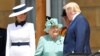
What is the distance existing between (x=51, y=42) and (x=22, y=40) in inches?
16.6

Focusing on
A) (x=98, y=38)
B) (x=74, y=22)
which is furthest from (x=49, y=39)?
(x=98, y=38)

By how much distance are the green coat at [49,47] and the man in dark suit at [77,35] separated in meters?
0.24

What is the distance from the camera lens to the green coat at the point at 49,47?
21.4 ft

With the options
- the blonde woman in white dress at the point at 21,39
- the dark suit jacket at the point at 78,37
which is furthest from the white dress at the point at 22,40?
the dark suit jacket at the point at 78,37

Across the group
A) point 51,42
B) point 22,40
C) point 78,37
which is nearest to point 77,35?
point 78,37

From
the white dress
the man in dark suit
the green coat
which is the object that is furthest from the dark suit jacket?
the white dress

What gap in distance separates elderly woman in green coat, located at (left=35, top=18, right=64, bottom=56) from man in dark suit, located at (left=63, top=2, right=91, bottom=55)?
0.25 meters

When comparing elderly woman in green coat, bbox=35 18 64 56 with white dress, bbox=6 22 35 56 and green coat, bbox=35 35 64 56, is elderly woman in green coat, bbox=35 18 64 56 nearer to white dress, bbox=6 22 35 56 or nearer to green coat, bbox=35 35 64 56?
green coat, bbox=35 35 64 56

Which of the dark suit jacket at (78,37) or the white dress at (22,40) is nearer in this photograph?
the dark suit jacket at (78,37)

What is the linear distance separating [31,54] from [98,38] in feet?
7.78

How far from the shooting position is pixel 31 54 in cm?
657

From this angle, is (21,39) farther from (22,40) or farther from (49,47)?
(49,47)

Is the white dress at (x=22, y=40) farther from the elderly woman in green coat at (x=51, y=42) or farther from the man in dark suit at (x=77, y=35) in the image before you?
the man in dark suit at (x=77, y=35)

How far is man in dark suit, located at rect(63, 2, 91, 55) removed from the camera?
6.10 meters
